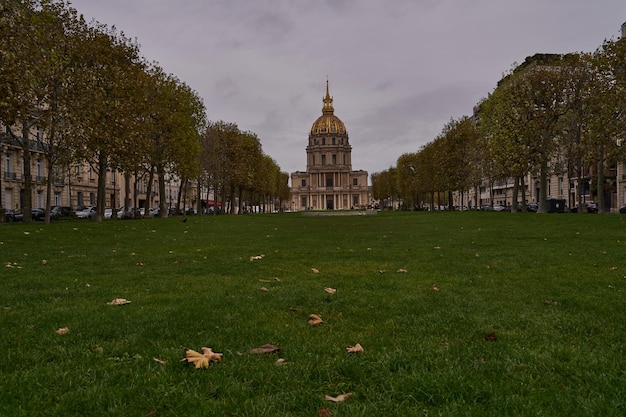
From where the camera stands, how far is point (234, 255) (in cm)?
1149

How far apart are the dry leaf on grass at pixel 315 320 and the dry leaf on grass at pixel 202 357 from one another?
130 cm

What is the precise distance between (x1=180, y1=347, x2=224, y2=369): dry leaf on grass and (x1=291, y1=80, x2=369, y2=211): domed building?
170 meters

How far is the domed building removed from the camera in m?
176

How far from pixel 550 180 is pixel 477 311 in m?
75.9

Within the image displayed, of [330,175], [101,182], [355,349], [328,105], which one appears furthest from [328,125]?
[355,349]

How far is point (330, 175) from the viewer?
177875mm

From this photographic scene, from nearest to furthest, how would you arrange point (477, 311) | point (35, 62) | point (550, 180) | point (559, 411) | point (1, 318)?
point (559, 411) < point (1, 318) < point (477, 311) < point (35, 62) < point (550, 180)

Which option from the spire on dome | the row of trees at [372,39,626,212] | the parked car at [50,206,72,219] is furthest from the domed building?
the row of trees at [372,39,626,212]

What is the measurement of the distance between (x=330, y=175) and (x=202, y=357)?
174847mm

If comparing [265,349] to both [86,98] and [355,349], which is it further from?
[86,98]

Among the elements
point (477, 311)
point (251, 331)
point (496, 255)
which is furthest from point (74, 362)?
point (496, 255)

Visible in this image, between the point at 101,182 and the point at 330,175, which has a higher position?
the point at 330,175

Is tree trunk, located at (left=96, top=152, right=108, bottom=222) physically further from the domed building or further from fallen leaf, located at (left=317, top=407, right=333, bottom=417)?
the domed building

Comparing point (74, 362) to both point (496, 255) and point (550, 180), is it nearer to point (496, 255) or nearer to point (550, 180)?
point (496, 255)
